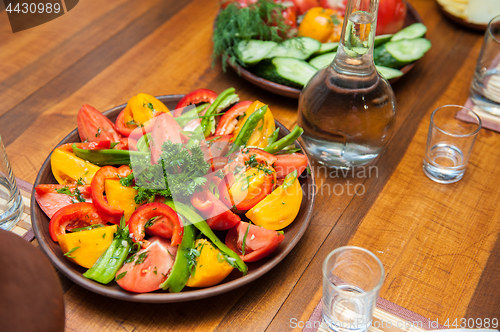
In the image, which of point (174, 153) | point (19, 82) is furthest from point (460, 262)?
point (19, 82)

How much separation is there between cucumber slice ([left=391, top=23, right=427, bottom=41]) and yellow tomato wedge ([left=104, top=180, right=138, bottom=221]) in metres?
1.21

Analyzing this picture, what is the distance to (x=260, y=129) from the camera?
1.24m

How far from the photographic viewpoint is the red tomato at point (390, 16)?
1716 millimetres

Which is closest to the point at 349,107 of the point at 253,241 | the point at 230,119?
the point at 230,119

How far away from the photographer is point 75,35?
1853mm

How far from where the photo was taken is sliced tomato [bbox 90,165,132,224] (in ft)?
3.35

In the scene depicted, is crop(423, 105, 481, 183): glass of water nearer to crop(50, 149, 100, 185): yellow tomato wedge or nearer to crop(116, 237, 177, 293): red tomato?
crop(116, 237, 177, 293): red tomato

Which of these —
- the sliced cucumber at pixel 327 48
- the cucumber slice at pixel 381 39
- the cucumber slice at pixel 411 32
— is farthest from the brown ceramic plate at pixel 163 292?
the cucumber slice at pixel 411 32

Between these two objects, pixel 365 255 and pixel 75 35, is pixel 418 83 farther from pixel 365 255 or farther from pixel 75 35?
pixel 75 35

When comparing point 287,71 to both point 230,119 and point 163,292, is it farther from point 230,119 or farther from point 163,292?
point 163,292

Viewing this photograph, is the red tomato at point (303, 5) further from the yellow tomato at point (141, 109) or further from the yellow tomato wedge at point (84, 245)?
the yellow tomato wedge at point (84, 245)

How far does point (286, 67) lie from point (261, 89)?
154 millimetres

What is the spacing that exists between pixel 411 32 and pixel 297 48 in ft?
1.58

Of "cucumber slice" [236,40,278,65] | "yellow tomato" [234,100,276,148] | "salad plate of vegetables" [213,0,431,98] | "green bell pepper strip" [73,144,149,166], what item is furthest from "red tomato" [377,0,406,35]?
"green bell pepper strip" [73,144,149,166]
